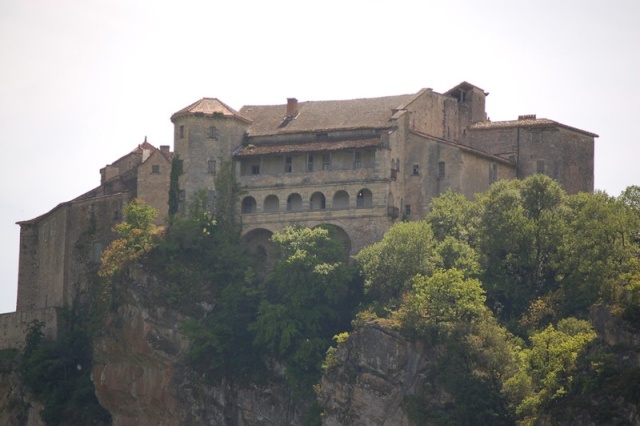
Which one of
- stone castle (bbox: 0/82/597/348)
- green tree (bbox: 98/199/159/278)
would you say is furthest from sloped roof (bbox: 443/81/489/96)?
green tree (bbox: 98/199/159/278)

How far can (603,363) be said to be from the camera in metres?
99.6

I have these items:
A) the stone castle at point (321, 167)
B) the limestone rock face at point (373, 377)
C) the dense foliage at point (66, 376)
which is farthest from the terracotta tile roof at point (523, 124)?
the dense foliage at point (66, 376)

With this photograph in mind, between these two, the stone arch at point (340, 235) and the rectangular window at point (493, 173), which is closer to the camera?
the stone arch at point (340, 235)

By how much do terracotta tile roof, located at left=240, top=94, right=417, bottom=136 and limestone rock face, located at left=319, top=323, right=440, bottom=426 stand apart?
1816cm

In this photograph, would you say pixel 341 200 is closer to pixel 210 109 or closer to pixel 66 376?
pixel 210 109

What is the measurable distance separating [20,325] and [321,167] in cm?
2328

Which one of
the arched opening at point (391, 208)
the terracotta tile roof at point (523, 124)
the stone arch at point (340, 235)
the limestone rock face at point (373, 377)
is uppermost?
the terracotta tile roof at point (523, 124)

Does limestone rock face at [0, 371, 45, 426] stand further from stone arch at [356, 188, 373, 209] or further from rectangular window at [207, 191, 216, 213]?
stone arch at [356, 188, 373, 209]

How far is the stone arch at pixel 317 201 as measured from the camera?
124500mm

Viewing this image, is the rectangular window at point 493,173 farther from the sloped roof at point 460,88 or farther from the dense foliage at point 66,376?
the dense foliage at point 66,376

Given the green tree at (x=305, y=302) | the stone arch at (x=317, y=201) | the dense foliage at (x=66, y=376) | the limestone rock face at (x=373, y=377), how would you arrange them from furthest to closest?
the dense foliage at (x=66, y=376), the stone arch at (x=317, y=201), the green tree at (x=305, y=302), the limestone rock face at (x=373, y=377)

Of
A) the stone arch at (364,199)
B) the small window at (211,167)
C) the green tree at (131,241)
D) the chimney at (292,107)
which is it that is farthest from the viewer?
the chimney at (292,107)

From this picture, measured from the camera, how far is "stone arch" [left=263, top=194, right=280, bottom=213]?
412 feet

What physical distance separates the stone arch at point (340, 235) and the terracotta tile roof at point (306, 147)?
191 inches
